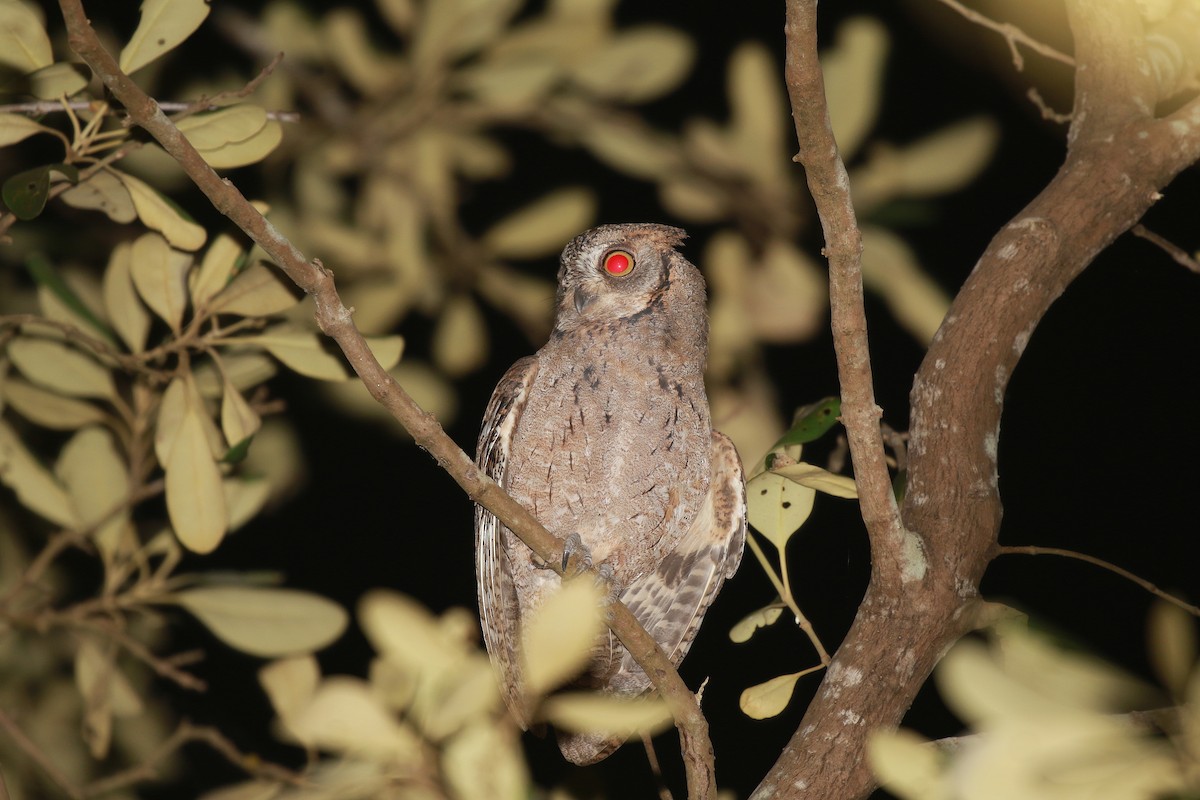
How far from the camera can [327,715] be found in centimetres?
94

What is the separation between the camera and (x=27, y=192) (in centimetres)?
137

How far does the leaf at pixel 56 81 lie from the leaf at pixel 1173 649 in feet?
5.14

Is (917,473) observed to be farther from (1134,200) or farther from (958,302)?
(1134,200)

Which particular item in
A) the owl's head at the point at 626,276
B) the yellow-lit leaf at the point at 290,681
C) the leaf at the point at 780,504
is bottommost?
the yellow-lit leaf at the point at 290,681

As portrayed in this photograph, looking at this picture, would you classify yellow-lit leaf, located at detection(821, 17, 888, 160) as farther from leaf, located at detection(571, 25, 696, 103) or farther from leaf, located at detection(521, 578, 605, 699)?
leaf, located at detection(521, 578, 605, 699)

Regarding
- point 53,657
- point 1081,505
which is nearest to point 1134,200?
point 1081,505

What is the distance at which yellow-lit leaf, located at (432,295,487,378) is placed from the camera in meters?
2.38

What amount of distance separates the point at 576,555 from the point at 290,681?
60cm

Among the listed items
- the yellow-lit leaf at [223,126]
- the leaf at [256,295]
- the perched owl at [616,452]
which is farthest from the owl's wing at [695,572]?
the yellow-lit leaf at [223,126]

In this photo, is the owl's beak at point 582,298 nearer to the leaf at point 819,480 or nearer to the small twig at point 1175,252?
the leaf at point 819,480

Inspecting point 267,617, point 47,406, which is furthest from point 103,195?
point 267,617

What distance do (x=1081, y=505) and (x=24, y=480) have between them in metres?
2.54

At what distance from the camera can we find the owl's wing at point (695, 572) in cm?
236

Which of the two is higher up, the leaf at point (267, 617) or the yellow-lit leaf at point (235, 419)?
the yellow-lit leaf at point (235, 419)
